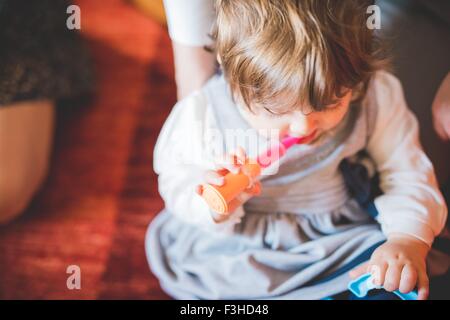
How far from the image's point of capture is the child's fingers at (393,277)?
1.75ft

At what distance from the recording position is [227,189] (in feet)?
1.62

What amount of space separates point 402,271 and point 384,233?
62 millimetres

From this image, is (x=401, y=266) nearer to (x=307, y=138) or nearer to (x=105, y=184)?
(x=307, y=138)

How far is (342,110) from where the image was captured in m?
0.53

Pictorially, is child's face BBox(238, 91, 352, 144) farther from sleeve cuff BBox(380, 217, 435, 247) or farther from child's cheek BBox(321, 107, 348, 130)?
sleeve cuff BBox(380, 217, 435, 247)

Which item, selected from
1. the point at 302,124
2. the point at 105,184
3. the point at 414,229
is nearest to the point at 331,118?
the point at 302,124

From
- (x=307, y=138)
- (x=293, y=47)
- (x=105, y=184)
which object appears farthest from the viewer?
(x=105, y=184)

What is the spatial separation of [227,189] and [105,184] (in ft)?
1.07

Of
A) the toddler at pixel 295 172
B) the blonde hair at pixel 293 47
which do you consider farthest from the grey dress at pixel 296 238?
the blonde hair at pixel 293 47

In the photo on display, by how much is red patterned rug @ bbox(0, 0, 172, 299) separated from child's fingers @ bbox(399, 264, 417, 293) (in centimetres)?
30

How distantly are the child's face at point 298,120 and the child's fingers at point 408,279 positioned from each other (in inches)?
6.6
